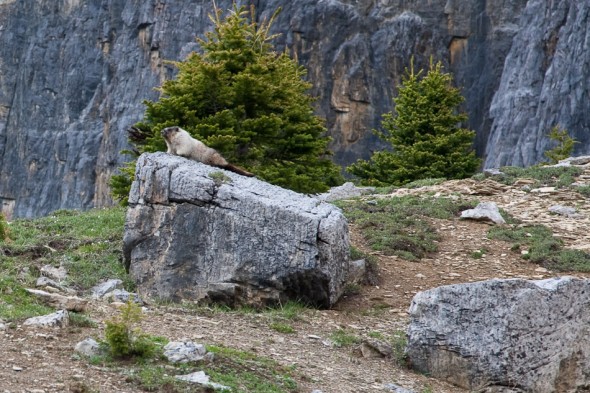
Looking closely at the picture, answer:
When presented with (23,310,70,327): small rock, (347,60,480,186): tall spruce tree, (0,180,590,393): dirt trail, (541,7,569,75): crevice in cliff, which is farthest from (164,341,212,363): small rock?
(541,7,569,75): crevice in cliff

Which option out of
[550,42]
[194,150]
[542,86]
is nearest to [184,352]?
[194,150]

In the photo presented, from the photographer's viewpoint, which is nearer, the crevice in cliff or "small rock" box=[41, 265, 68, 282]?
"small rock" box=[41, 265, 68, 282]

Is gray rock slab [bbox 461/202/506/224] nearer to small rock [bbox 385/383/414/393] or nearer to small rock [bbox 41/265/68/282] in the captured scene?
small rock [bbox 41/265/68/282]

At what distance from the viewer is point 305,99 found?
808 inches

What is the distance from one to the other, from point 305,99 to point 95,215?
613 centimetres

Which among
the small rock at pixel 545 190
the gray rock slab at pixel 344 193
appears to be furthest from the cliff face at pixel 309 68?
the small rock at pixel 545 190

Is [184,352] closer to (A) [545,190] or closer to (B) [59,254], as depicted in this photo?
(B) [59,254]

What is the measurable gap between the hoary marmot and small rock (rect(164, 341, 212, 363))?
5.13m

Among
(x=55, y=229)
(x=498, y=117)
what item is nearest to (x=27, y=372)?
(x=55, y=229)

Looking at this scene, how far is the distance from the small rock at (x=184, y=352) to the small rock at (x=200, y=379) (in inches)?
12.9

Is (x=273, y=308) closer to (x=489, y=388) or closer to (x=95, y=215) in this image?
(x=489, y=388)

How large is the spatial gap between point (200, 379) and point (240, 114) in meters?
10.1

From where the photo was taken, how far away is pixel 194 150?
13.4 meters

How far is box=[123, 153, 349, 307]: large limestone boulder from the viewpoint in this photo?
11016 mm
